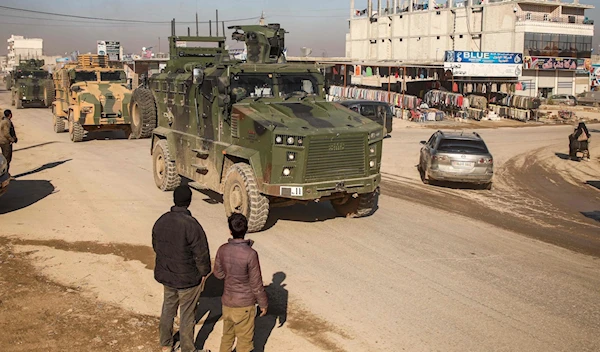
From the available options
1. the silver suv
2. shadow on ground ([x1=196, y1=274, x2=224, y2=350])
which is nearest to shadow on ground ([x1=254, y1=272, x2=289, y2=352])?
shadow on ground ([x1=196, y1=274, x2=224, y2=350])

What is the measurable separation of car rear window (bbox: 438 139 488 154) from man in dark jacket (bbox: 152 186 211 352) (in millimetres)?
10950

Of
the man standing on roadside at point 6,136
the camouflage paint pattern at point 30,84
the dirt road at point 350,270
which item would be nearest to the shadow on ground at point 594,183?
the dirt road at point 350,270

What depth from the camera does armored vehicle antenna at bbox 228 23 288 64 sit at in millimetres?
13188

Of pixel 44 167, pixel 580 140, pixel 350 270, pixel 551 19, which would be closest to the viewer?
pixel 350 270

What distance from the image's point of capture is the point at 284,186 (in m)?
10.1

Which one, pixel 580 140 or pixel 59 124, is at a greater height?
pixel 59 124

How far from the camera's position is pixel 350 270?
8.83m

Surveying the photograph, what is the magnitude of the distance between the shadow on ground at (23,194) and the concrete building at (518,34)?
47074 mm

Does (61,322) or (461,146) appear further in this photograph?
(461,146)

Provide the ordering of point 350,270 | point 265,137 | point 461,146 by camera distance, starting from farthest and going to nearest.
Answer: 1. point 461,146
2. point 265,137
3. point 350,270

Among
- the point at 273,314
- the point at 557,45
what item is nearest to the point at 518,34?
the point at 557,45

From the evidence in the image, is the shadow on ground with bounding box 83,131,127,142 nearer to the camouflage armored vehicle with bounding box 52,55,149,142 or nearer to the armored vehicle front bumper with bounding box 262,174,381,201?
the camouflage armored vehicle with bounding box 52,55,149,142

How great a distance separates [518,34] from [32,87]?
44.8 m

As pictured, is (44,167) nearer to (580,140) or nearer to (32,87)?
(580,140)
